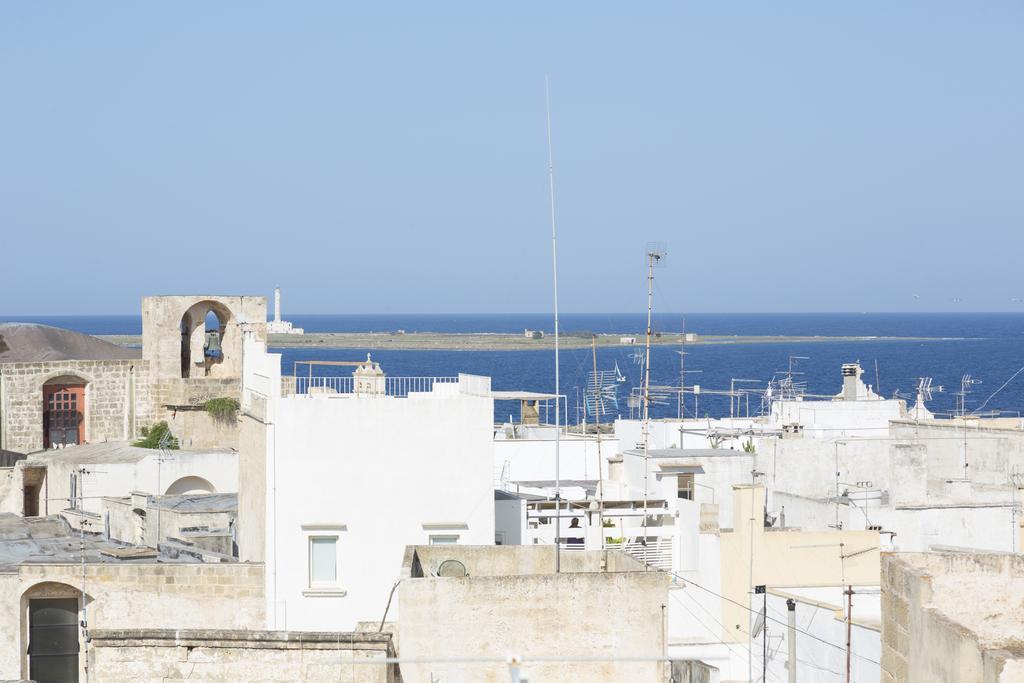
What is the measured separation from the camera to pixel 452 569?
17703mm

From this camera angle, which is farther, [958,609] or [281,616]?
[281,616]

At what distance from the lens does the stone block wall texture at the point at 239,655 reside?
1616cm

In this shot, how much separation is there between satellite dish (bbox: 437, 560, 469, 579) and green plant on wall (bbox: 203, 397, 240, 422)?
18.9 metres

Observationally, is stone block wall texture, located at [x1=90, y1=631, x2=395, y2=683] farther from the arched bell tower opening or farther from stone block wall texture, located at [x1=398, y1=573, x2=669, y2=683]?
the arched bell tower opening

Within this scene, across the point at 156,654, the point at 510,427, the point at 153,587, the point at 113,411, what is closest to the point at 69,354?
the point at 113,411

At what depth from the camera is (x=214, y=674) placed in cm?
1630

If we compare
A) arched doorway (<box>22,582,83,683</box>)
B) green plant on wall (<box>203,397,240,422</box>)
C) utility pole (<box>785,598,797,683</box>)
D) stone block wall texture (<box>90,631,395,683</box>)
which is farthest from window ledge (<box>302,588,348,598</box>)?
green plant on wall (<box>203,397,240,422</box>)

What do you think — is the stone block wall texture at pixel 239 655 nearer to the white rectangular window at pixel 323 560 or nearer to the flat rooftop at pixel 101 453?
the white rectangular window at pixel 323 560

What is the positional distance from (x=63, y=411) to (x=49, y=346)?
9472 millimetres

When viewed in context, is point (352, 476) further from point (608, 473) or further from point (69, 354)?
point (69, 354)

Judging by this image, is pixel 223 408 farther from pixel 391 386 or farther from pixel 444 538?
pixel 444 538

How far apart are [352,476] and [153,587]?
307cm

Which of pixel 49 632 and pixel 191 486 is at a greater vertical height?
pixel 191 486

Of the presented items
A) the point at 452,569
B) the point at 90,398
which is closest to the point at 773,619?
the point at 452,569
